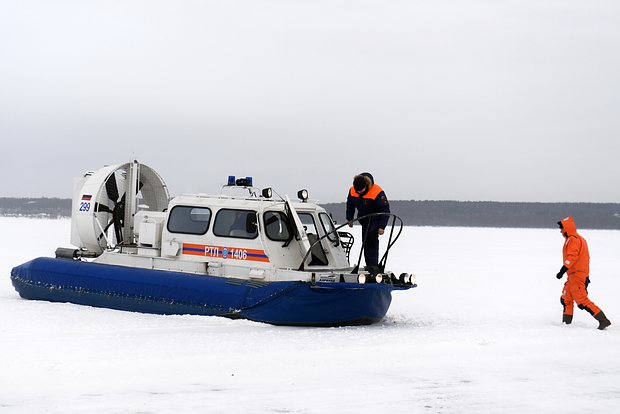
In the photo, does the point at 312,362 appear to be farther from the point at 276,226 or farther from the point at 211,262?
the point at 211,262

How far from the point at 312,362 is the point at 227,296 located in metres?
2.27

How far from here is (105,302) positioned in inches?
406

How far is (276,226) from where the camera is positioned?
32.0ft

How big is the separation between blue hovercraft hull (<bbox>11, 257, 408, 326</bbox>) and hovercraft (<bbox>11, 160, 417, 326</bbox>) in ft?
0.04

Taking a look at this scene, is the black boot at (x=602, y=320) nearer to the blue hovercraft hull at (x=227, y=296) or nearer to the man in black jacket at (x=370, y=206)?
the blue hovercraft hull at (x=227, y=296)

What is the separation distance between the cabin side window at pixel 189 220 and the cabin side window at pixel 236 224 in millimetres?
160

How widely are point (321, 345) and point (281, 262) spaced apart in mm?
1759

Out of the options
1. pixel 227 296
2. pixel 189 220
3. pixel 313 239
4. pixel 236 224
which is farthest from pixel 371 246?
pixel 189 220

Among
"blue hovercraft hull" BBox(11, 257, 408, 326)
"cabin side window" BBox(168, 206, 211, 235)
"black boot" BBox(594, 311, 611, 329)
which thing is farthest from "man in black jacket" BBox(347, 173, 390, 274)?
"black boot" BBox(594, 311, 611, 329)

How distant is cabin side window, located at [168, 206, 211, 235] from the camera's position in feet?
33.2

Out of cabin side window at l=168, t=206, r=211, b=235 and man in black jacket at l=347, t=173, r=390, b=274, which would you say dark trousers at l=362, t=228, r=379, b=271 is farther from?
cabin side window at l=168, t=206, r=211, b=235

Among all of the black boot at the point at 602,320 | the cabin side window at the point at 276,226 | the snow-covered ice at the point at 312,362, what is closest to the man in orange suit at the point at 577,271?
the black boot at the point at 602,320

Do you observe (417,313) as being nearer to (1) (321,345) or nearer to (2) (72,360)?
(1) (321,345)

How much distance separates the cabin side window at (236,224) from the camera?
970 cm
